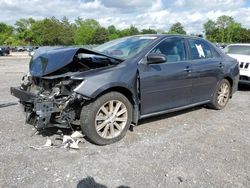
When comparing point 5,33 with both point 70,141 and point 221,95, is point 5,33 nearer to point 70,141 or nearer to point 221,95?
point 221,95

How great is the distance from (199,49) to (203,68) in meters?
0.42

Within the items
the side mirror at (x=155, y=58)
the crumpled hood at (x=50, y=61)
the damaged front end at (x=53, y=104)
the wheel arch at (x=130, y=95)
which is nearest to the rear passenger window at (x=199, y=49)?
the side mirror at (x=155, y=58)

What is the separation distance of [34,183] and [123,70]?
2.09 metres

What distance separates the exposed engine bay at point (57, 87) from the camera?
168 inches

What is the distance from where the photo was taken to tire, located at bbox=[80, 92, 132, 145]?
4.40 meters

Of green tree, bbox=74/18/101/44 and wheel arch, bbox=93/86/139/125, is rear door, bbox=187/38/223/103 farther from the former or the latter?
green tree, bbox=74/18/101/44

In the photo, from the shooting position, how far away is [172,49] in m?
5.61

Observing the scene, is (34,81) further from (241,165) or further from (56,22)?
(56,22)

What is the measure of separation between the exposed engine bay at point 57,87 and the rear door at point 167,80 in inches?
25.0

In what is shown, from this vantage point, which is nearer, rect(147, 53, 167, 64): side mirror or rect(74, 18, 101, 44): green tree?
rect(147, 53, 167, 64): side mirror

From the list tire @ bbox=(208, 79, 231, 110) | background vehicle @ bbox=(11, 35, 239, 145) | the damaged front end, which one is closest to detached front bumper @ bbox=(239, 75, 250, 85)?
tire @ bbox=(208, 79, 231, 110)

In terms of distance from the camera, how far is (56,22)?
83.1 metres

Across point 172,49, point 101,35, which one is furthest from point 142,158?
point 101,35

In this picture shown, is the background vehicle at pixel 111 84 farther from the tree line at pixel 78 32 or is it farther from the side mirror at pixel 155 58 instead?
the tree line at pixel 78 32
